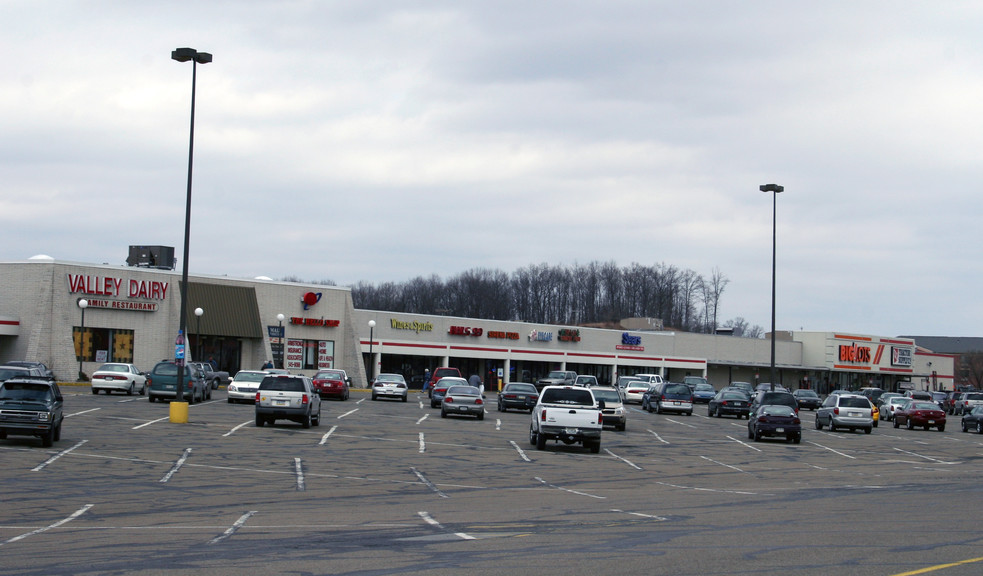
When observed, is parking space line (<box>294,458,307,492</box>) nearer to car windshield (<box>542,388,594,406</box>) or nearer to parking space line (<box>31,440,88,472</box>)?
parking space line (<box>31,440,88,472</box>)

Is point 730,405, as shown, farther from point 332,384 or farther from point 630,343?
point 630,343

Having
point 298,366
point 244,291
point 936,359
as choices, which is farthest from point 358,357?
point 936,359

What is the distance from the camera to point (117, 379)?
4531cm

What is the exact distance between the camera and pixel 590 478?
72.9ft

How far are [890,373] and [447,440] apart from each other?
89.2 meters

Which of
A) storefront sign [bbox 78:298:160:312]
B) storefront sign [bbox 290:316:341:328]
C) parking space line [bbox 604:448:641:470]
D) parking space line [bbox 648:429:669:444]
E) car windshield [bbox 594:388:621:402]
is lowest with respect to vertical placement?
parking space line [bbox 648:429:669:444]

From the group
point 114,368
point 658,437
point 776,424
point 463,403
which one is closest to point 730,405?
point 776,424

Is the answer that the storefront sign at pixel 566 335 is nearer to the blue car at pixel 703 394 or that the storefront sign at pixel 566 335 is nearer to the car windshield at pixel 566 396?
the blue car at pixel 703 394

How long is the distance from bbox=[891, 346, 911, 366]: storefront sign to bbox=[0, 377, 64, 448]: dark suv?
98.0 meters

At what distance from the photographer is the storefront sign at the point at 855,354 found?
10081cm

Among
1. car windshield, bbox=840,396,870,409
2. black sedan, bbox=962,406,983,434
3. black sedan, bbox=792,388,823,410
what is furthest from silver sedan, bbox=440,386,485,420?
black sedan, bbox=792,388,823,410

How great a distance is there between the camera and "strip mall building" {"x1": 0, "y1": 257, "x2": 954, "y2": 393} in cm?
5341

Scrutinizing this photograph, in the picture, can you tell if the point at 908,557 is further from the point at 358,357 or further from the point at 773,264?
the point at 358,357

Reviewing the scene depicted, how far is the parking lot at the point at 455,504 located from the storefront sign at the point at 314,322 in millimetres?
29700
